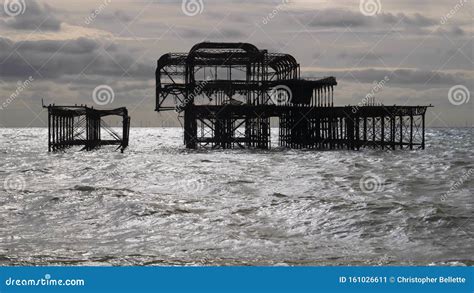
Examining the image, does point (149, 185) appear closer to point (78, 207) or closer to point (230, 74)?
point (78, 207)

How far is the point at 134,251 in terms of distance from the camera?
17.5 meters

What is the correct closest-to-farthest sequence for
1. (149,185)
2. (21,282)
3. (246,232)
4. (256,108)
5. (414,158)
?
(21,282)
(246,232)
(149,185)
(414,158)
(256,108)

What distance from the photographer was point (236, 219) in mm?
22359

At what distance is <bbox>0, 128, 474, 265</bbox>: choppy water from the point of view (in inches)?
676

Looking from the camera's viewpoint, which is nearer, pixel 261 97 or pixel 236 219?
pixel 236 219

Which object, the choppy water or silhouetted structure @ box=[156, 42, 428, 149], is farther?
silhouetted structure @ box=[156, 42, 428, 149]

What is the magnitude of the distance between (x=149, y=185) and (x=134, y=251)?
16053mm

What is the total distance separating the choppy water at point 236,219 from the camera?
56.3 ft

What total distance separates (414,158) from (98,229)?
133 feet

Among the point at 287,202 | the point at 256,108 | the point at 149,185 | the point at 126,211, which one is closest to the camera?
the point at 126,211

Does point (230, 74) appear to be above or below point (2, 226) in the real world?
above

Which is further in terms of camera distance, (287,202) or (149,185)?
(149,185)

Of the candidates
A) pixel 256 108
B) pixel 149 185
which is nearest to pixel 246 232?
pixel 149 185

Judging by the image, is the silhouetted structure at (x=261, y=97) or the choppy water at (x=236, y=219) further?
the silhouetted structure at (x=261, y=97)
